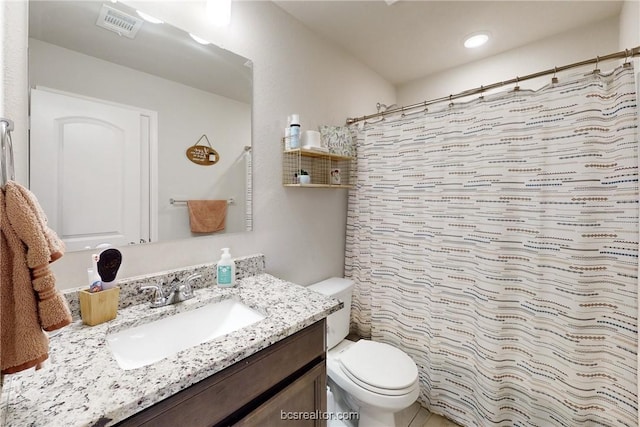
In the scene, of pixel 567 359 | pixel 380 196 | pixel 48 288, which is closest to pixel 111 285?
pixel 48 288

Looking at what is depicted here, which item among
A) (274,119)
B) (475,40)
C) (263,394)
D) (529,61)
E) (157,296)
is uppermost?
(475,40)

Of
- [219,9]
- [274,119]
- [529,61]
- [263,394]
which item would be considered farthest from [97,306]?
[529,61]

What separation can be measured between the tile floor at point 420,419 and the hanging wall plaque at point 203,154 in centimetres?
177

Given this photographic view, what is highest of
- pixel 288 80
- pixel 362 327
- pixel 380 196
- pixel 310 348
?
pixel 288 80

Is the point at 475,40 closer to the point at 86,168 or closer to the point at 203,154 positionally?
the point at 203,154

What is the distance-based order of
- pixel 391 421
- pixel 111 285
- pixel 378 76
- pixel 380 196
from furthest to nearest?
pixel 378 76
pixel 380 196
pixel 391 421
pixel 111 285

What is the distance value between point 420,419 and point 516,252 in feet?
3.64

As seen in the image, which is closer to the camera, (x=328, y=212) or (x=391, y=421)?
(x=391, y=421)

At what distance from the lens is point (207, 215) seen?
1.27 metres

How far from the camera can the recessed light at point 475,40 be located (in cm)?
182

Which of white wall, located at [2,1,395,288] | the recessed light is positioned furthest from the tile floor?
the recessed light

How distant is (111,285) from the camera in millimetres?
916

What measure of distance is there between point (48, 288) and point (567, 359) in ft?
6.20

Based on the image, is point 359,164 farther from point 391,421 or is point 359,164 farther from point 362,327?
point 391,421
